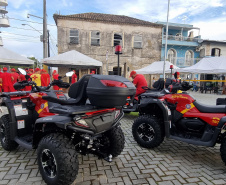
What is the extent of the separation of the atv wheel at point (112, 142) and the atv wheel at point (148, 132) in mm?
906

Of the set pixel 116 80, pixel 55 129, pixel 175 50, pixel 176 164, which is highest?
pixel 175 50

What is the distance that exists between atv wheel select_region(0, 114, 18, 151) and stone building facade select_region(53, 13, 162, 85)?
14.1 metres

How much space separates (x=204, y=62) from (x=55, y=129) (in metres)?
13.7

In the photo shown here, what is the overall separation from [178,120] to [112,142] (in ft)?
4.94

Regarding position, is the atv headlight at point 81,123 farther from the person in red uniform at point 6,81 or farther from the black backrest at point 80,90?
the person in red uniform at point 6,81

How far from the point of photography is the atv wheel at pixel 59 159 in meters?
2.04

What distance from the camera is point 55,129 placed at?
2.37m

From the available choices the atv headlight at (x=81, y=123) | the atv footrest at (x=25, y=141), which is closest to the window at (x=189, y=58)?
the atv footrest at (x=25, y=141)

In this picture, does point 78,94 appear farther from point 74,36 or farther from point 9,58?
point 74,36

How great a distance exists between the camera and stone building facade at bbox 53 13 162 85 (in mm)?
17062

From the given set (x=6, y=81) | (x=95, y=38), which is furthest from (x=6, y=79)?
(x=95, y=38)

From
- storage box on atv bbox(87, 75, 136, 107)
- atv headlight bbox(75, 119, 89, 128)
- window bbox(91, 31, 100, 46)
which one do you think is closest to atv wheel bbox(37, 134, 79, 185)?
atv headlight bbox(75, 119, 89, 128)

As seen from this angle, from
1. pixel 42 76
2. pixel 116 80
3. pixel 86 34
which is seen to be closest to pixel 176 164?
A: pixel 116 80

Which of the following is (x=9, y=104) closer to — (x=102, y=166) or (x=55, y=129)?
(x=55, y=129)
